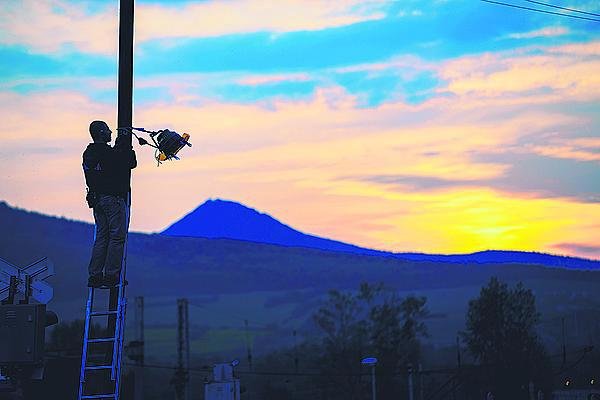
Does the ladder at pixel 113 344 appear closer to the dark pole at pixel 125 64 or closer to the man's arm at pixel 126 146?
the man's arm at pixel 126 146

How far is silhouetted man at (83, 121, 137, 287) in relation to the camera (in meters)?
14.0

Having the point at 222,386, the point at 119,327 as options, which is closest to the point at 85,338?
the point at 119,327

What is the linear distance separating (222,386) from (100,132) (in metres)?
7.61

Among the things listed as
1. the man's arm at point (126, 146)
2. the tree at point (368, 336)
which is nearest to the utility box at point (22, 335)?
the man's arm at point (126, 146)

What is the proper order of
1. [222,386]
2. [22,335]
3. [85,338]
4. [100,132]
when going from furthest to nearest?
1. [222,386]
2. [100,132]
3. [85,338]
4. [22,335]

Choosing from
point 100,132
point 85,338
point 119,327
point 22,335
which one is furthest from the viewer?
point 100,132

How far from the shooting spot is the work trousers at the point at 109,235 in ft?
46.0

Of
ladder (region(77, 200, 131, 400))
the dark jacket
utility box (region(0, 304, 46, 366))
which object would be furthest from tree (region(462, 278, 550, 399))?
utility box (region(0, 304, 46, 366))

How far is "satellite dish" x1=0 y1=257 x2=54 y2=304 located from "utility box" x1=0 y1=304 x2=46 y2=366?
83 centimetres

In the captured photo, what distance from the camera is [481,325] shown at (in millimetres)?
123375

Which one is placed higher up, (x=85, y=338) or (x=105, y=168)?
(x=105, y=168)

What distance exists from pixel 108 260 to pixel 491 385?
3497 inches

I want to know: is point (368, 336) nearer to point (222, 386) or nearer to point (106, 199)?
point (222, 386)

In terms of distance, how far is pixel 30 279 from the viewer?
1411cm
